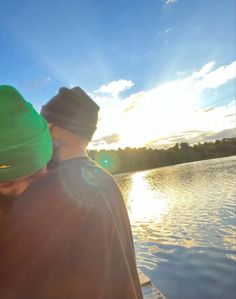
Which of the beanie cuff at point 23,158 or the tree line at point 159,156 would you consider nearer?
the beanie cuff at point 23,158

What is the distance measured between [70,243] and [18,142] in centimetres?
58

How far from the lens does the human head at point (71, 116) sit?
6.17 ft

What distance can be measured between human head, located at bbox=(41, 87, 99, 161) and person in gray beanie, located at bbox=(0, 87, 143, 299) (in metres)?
0.40

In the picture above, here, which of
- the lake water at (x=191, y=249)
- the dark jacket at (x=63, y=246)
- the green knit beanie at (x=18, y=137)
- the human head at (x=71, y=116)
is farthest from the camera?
the lake water at (x=191, y=249)

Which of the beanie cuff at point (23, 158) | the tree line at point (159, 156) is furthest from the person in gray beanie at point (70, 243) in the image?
the tree line at point (159, 156)

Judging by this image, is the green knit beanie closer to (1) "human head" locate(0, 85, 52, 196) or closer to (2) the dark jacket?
(1) "human head" locate(0, 85, 52, 196)

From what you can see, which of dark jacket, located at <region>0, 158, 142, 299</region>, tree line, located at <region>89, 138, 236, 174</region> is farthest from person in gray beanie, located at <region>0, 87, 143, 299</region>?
tree line, located at <region>89, 138, 236, 174</region>

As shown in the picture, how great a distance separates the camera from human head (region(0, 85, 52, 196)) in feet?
4.66

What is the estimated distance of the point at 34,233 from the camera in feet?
4.19

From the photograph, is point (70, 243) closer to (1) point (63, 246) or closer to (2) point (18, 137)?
(1) point (63, 246)

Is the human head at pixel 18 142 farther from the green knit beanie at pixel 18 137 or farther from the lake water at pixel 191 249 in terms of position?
the lake water at pixel 191 249

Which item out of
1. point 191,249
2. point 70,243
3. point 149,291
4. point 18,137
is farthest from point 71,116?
point 191,249

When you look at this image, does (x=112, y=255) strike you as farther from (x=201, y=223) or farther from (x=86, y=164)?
(x=201, y=223)

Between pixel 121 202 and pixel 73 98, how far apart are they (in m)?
0.82
